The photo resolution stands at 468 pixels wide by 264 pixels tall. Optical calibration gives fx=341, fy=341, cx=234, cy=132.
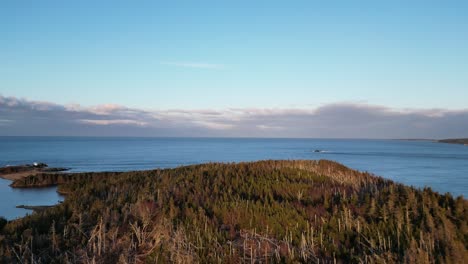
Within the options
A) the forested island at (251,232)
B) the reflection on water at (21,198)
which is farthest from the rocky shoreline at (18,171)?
the forested island at (251,232)

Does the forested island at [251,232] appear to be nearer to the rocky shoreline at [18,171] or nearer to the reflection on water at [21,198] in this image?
the reflection on water at [21,198]

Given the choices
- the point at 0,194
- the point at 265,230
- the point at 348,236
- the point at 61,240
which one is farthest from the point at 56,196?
the point at 348,236

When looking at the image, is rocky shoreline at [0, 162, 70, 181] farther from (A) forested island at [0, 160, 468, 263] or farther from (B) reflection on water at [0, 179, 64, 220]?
(A) forested island at [0, 160, 468, 263]

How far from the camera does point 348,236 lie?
28.1 feet

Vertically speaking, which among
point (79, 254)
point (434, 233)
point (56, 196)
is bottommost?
point (56, 196)

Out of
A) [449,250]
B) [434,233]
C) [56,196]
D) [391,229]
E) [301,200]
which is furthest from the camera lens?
[56,196]

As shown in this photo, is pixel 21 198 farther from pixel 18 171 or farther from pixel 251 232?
pixel 251 232

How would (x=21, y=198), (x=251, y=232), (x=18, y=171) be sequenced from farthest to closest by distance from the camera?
(x=18, y=171) → (x=21, y=198) → (x=251, y=232)

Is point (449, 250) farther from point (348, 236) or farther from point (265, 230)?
point (265, 230)

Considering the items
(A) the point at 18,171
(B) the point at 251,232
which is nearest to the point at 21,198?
(A) the point at 18,171

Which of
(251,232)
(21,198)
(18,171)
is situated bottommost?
(21,198)

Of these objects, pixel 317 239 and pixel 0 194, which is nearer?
pixel 317 239

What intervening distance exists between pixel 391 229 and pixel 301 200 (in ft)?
14.1

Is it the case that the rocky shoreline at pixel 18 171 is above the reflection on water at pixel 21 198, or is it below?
above
